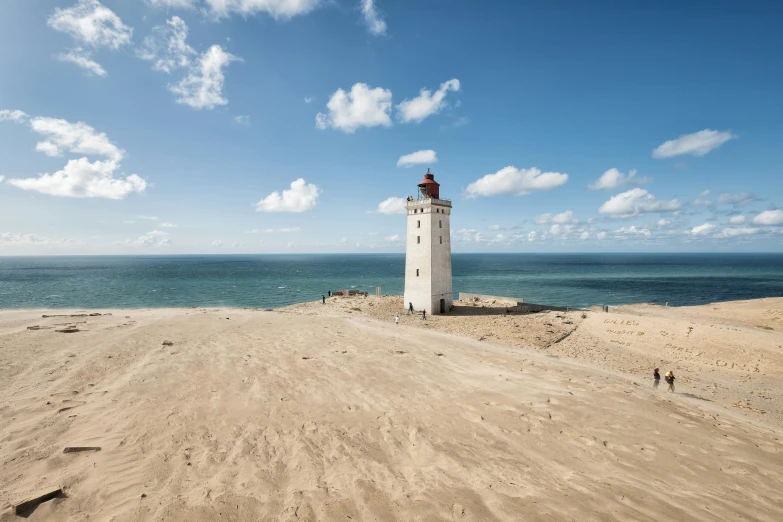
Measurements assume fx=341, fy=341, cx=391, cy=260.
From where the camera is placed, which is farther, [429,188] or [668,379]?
[429,188]

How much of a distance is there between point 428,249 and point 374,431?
23.7 meters

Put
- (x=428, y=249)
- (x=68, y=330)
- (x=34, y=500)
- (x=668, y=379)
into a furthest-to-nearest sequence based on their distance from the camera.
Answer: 1. (x=428, y=249)
2. (x=68, y=330)
3. (x=668, y=379)
4. (x=34, y=500)

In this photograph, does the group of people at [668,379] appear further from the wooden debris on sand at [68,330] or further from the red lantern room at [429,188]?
the wooden debris on sand at [68,330]

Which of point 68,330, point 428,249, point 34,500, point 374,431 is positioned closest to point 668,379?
point 374,431

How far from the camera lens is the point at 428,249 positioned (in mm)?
33188

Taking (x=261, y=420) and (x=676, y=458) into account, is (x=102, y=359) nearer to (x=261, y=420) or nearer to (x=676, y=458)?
(x=261, y=420)

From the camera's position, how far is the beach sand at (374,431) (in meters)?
7.36

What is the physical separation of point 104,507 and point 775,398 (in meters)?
27.3

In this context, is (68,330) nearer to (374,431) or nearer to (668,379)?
(374,431)

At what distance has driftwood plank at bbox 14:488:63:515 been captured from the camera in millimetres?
6566

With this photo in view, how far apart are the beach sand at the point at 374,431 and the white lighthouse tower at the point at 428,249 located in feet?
39.5

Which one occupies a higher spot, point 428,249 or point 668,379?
point 428,249

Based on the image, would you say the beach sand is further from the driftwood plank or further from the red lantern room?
the red lantern room

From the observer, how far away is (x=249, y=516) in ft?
22.1
